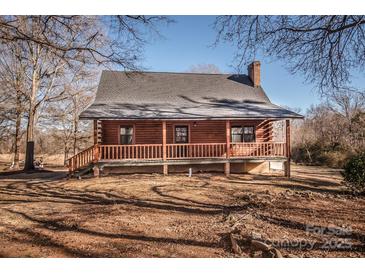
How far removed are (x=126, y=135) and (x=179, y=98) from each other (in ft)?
13.6

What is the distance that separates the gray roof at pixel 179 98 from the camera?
13.2m

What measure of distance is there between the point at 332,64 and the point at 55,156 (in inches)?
1259

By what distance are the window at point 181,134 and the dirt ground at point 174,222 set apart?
617 centimetres

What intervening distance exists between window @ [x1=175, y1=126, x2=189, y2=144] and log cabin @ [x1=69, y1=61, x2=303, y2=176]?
0.20 ft

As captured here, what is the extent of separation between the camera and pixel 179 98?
15.8 meters

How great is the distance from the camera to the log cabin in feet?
42.7

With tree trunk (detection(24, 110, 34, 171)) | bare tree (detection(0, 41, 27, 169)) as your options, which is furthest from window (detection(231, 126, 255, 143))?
bare tree (detection(0, 41, 27, 169))

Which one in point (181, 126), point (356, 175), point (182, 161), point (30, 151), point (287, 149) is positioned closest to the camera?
point (356, 175)

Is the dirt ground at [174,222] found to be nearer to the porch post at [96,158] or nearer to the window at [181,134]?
the porch post at [96,158]

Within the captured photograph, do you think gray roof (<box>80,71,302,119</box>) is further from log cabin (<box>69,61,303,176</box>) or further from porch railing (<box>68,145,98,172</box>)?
porch railing (<box>68,145,98,172</box>)

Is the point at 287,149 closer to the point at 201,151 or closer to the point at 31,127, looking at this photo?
the point at 201,151

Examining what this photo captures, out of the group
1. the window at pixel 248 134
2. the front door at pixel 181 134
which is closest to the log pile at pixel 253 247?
the front door at pixel 181 134

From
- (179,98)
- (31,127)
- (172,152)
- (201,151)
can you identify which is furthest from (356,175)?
(31,127)

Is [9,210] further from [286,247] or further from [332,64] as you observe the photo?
[332,64]
